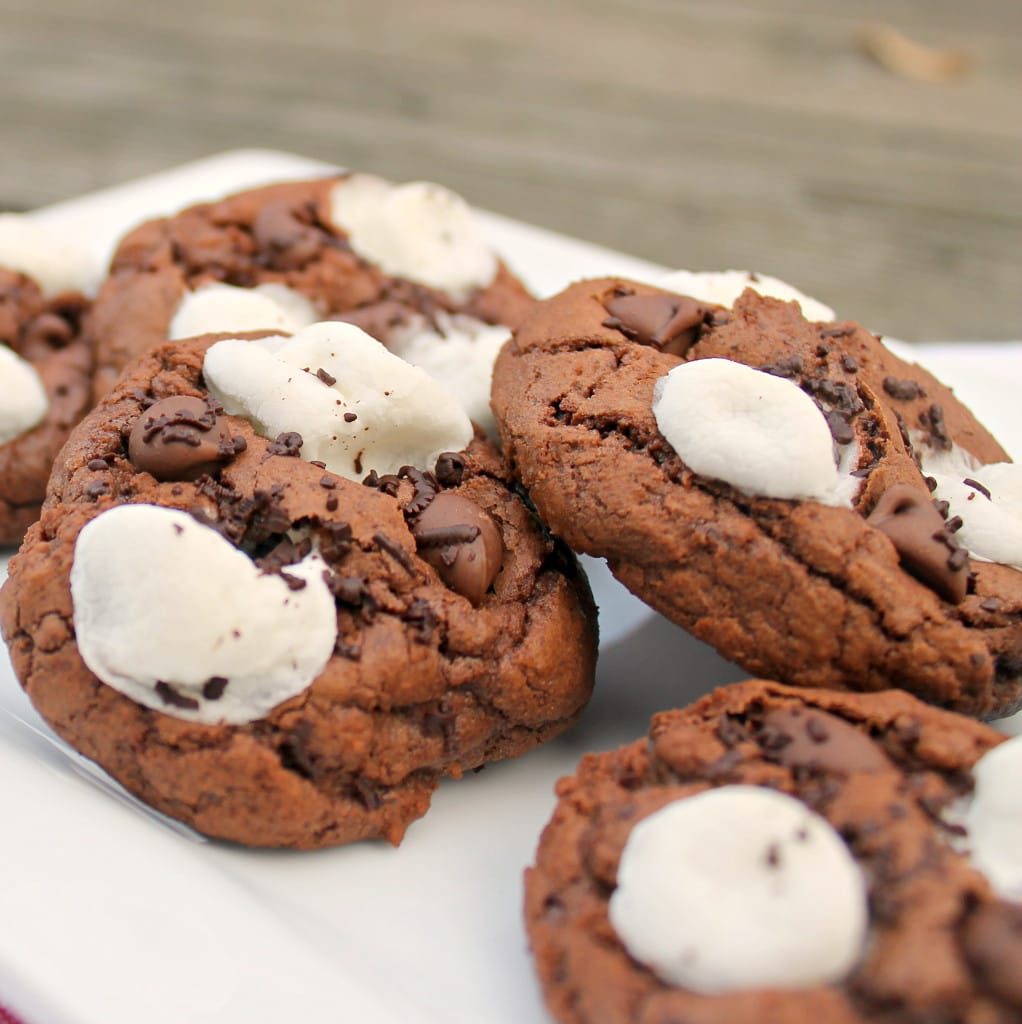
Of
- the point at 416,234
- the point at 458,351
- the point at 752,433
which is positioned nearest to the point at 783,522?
the point at 752,433

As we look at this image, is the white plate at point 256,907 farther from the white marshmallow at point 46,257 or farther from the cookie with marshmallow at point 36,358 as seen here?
the white marshmallow at point 46,257

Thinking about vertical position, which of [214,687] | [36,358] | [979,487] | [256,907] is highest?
[979,487]

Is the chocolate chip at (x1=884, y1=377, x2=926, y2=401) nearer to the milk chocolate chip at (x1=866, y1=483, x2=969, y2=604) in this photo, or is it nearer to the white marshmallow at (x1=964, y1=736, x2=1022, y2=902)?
the milk chocolate chip at (x1=866, y1=483, x2=969, y2=604)

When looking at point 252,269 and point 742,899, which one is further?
point 252,269

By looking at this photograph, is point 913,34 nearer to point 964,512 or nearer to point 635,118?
point 635,118

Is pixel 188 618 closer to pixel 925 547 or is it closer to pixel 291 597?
pixel 291 597

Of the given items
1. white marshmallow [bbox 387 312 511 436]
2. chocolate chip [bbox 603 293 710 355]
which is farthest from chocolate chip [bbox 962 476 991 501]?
white marshmallow [bbox 387 312 511 436]
